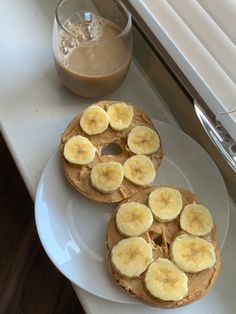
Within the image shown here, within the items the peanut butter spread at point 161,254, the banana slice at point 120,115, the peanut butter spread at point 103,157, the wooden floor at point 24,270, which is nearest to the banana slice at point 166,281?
the peanut butter spread at point 161,254

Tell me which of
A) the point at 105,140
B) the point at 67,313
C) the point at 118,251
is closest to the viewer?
the point at 118,251

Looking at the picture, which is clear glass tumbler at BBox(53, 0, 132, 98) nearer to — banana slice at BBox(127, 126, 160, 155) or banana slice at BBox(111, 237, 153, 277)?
banana slice at BBox(127, 126, 160, 155)

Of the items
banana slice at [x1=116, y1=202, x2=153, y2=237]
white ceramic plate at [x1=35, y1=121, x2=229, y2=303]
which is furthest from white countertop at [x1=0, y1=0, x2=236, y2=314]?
banana slice at [x1=116, y1=202, x2=153, y2=237]

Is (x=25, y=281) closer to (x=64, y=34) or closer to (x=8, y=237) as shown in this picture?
(x=8, y=237)

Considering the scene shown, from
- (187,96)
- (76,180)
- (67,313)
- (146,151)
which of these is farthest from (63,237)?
(67,313)

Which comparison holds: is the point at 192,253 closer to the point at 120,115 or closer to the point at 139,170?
the point at 139,170
